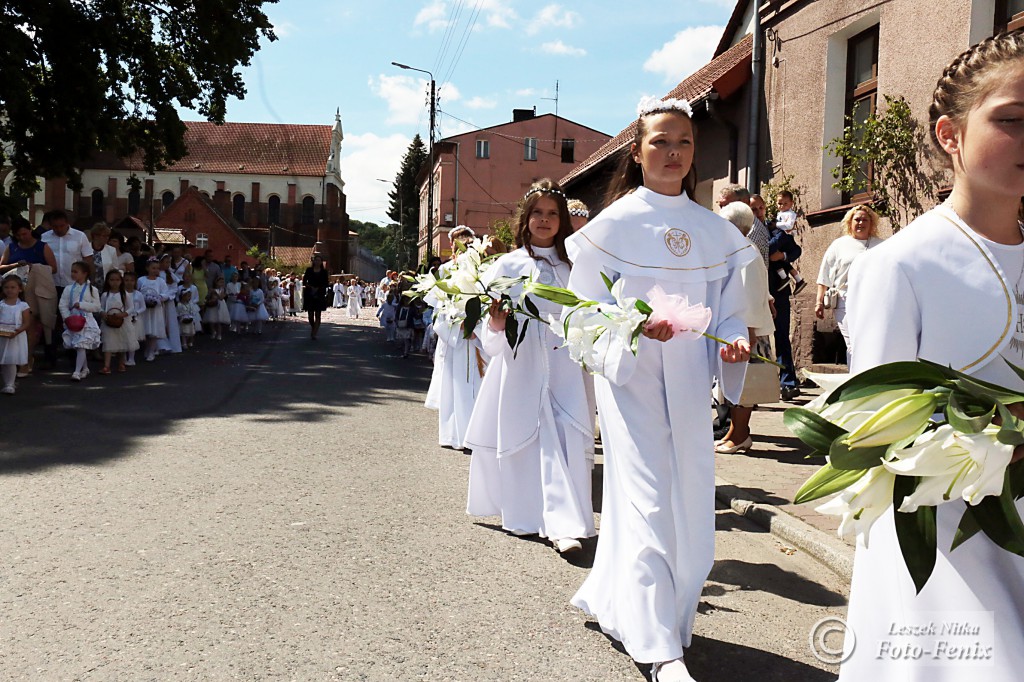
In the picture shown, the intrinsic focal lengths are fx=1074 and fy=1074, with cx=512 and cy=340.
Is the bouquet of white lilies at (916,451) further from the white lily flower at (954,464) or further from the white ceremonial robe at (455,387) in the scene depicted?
the white ceremonial robe at (455,387)

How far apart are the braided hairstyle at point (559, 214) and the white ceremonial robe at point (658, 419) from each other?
196 centimetres

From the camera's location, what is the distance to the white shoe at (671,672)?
3693mm

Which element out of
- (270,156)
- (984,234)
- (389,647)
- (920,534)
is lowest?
Answer: (389,647)

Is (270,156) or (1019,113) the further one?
(270,156)

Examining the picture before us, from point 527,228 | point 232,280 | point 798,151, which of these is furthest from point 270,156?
point 527,228

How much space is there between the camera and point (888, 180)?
13.2 metres

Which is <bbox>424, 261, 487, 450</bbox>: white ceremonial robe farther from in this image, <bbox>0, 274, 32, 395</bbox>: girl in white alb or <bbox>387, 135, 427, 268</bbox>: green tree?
<bbox>387, 135, 427, 268</bbox>: green tree

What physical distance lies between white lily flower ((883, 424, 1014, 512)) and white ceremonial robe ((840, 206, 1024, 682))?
1.81 feet

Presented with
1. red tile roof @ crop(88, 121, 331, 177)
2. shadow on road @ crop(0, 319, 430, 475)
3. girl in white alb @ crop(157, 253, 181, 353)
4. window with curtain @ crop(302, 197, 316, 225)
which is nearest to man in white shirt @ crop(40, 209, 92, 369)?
shadow on road @ crop(0, 319, 430, 475)

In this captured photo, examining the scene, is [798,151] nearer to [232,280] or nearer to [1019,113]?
[1019,113]

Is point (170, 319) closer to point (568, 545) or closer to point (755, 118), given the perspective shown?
point (755, 118)

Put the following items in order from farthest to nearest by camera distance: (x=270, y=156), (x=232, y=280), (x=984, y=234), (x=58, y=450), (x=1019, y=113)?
(x=270, y=156) < (x=232, y=280) < (x=58, y=450) < (x=984, y=234) < (x=1019, y=113)

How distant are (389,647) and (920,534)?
2.88m

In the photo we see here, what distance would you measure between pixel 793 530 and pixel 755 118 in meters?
11.5
